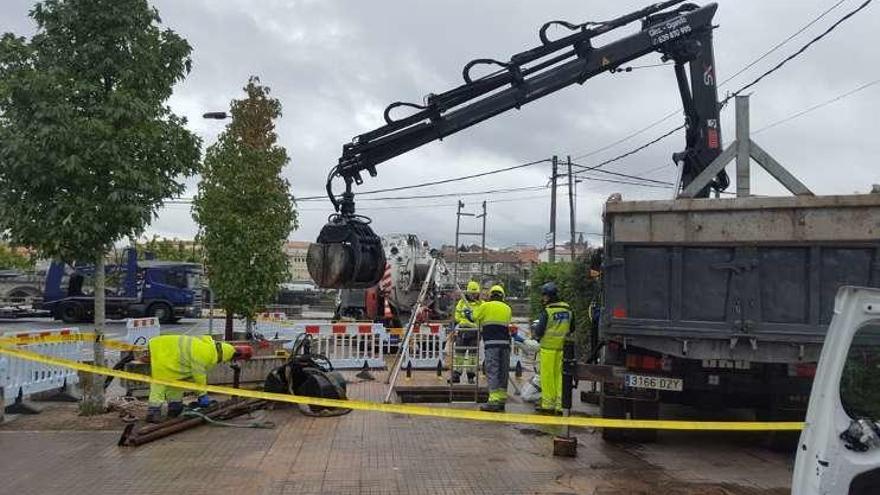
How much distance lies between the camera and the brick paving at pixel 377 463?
618 cm

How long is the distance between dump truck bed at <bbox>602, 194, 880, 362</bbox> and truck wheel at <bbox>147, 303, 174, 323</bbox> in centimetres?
2524

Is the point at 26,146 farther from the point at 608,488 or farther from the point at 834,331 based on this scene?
the point at 834,331

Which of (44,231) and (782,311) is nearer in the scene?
(782,311)

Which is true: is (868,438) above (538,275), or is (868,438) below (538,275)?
below

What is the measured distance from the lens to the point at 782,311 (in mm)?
6957

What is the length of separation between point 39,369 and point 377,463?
5.54 m

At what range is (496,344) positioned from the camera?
9.61 meters

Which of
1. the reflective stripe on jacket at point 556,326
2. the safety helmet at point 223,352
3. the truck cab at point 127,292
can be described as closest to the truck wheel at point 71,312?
the truck cab at point 127,292

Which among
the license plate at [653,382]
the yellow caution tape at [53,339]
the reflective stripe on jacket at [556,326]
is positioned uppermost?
the reflective stripe on jacket at [556,326]

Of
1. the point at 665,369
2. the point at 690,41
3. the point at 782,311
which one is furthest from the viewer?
the point at 690,41

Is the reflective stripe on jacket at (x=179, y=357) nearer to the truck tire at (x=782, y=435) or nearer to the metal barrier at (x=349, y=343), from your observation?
the metal barrier at (x=349, y=343)

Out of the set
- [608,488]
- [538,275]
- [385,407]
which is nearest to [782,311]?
[608,488]

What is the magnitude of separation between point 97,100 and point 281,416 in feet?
13.9

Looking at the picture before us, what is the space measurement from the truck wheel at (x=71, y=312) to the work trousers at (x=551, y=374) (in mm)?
24247
